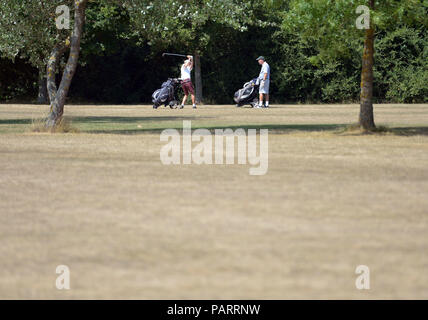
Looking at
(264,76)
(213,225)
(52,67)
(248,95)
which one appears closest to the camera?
(213,225)

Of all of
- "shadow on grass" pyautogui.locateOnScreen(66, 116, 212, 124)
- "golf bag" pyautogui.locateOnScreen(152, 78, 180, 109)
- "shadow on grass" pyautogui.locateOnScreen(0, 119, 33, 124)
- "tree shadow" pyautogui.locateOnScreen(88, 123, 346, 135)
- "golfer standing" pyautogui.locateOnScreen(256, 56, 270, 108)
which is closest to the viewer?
"tree shadow" pyautogui.locateOnScreen(88, 123, 346, 135)

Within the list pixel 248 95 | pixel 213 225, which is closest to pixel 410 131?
pixel 213 225

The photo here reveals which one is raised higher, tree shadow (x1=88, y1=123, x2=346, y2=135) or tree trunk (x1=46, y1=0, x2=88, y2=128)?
tree trunk (x1=46, y1=0, x2=88, y2=128)

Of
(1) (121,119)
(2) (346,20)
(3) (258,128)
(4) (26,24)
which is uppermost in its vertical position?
(4) (26,24)

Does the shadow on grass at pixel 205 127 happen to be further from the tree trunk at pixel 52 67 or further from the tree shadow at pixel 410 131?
the tree trunk at pixel 52 67

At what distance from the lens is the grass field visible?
19.5 ft

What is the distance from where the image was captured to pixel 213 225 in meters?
8.02

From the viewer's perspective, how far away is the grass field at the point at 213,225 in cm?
594

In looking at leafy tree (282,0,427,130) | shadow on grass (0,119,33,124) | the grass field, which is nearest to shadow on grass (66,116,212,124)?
shadow on grass (0,119,33,124)

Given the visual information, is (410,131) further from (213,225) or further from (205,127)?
(213,225)

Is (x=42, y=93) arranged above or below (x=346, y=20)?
below

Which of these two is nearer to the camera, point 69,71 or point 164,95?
point 69,71

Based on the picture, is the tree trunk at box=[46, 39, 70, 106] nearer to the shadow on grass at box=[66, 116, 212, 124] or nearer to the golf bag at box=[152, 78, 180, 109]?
the shadow on grass at box=[66, 116, 212, 124]
